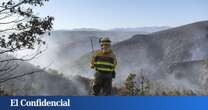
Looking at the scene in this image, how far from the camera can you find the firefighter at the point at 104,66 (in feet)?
45.8

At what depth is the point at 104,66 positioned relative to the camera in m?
14.1

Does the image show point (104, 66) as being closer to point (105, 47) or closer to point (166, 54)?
point (105, 47)

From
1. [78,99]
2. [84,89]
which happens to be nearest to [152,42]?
[84,89]

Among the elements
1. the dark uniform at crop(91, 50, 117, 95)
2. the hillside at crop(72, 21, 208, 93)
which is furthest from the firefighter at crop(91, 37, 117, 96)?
the hillside at crop(72, 21, 208, 93)

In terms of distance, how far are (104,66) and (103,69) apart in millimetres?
86

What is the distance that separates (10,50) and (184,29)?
2027 centimetres

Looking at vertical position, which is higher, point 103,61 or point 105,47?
point 105,47

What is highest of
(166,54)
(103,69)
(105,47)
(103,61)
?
(105,47)

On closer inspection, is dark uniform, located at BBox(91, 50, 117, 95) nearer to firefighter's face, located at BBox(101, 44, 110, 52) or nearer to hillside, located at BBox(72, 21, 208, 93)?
firefighter's face, located at BBox(101, 44, 110, 52)

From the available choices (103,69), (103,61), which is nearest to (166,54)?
(103,69)

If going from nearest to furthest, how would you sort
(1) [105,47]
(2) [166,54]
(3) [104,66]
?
1. (1) [105,47]
2. (3) [104,66]
3. (2) [166,54]

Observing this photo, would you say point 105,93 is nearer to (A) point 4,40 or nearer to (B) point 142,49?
(A) point 4,40

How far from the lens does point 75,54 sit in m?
28.2

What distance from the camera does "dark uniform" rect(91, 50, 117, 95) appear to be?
46.0 ft
